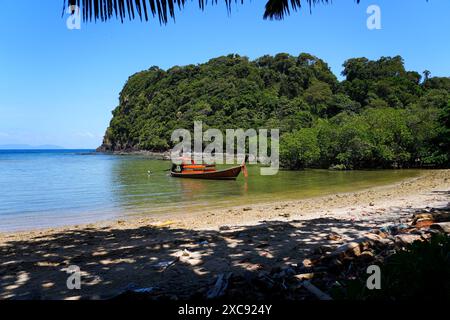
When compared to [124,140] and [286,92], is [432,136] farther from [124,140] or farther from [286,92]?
[124,140]

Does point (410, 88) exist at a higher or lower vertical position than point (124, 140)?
higher

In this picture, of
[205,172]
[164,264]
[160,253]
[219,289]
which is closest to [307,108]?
[205,172]

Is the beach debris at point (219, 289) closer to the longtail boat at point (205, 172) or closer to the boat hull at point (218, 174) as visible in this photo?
the longtail boat at point (205, 172)

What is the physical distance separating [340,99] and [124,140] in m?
81.7

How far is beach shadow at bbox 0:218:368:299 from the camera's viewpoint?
423 cm

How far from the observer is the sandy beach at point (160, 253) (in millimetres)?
4328

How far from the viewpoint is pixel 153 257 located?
19.1ft

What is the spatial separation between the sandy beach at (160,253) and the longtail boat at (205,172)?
16945 millimetres

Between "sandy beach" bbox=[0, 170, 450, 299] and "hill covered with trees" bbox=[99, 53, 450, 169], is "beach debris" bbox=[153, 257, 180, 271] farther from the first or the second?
"hill covered with trees" bbox=[99, 53, 450, 169]

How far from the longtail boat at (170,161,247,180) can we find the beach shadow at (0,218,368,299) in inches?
718
